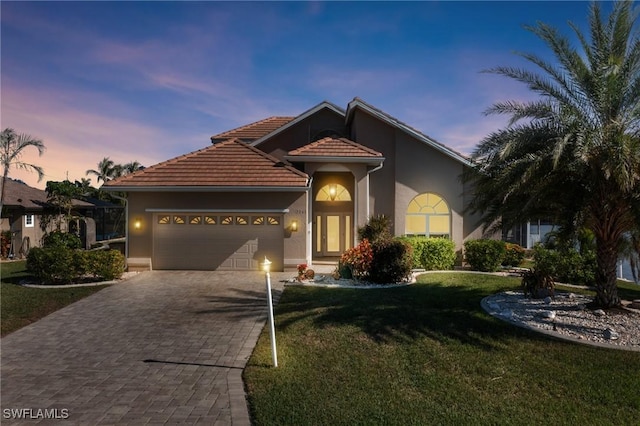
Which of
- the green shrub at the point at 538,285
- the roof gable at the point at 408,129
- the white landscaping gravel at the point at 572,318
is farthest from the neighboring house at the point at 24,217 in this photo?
the green shrub at the point at 538,285

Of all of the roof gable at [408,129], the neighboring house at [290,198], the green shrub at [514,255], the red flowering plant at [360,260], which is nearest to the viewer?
the red flowering plant at [360,260]

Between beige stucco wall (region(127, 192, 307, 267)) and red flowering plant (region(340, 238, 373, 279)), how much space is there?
8.16 ft

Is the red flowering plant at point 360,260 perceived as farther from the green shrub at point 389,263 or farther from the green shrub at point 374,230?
the green shrub at point 374,230

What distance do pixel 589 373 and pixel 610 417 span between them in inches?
46.6

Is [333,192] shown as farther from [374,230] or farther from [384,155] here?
[374,230]

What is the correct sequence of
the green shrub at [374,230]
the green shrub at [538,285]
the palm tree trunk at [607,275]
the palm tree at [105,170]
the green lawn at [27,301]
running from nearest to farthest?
the palm tree trunk at [607,275] < the green lawn at [27,301] < the green shrub at [538,285] < the green shrub at [374,230] < the palm tree at [105,170]

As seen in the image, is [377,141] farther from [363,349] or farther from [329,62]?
[363,349]

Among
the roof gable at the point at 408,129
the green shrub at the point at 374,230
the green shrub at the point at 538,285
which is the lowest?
the green shrub at the point at 538,285

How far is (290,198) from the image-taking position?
1505 cm

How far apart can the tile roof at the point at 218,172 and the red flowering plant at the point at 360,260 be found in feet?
11.6

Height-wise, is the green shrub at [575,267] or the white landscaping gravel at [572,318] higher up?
the green shrub at [575,267]

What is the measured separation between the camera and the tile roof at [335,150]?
15820 mm

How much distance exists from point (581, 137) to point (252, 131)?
18257 mm

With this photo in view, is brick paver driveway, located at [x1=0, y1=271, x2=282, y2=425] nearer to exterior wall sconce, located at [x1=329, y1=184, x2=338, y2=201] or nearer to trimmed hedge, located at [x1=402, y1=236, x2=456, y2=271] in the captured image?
trimmed hedge, located at [x1=402, y1=236, x2=456, y2=271]
